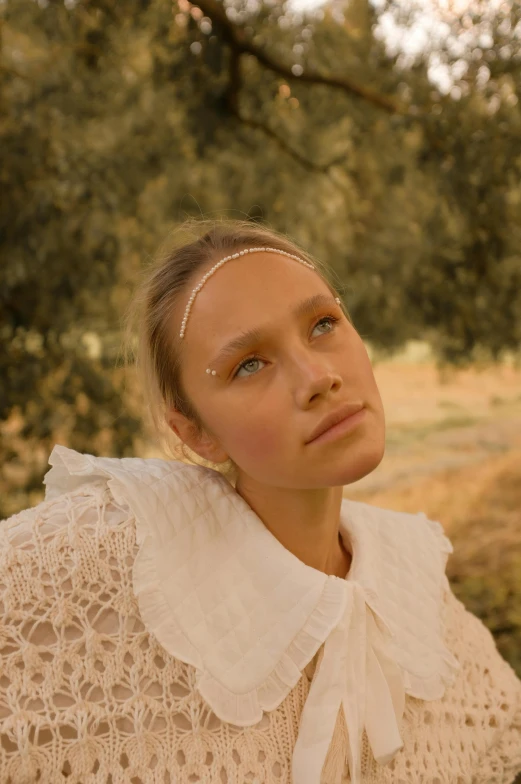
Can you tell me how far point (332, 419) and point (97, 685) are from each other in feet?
1.61

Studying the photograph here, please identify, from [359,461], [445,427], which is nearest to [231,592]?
[359,461]

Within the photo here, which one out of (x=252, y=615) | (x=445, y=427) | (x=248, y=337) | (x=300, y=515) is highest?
(x=445, y=427)

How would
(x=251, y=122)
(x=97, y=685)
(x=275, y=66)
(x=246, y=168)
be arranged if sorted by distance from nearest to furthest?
(x=97, y=685)
(x=275, y=66)
(x=251, y=122)
(x=246, y=168)

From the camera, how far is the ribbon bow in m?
1.14

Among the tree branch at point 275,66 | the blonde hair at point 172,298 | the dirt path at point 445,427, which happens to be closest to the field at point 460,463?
the dirt path at point 445,427

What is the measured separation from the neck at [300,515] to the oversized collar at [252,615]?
0.10 ft

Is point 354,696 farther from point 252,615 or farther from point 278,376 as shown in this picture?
point 278,376

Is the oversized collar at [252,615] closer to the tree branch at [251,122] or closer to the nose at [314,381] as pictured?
the nose at [314,381]

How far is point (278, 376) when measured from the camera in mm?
1170

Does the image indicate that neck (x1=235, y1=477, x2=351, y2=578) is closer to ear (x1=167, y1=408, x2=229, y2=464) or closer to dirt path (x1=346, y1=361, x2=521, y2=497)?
ear (x1=167, y1=408, x2=229, y2=464)

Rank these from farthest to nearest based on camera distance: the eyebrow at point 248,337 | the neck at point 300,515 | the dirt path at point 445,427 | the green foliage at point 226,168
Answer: the dirt path at point 445,427 → the green foliage at point 226,168 → the neck at point 300,515 → the eyebrow at point 248,337

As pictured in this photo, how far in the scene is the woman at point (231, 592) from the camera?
109 cm

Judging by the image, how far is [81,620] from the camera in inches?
43.6

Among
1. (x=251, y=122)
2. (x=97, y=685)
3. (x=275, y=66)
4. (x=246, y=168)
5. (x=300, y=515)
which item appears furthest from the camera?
(x=246, y=168)
